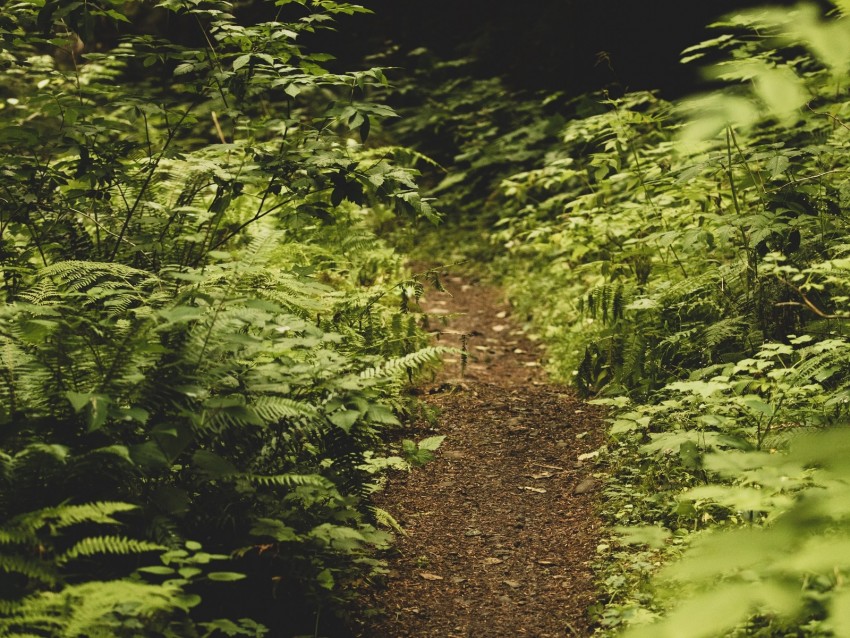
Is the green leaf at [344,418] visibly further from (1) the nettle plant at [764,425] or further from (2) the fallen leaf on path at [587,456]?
(2) the fallen leaf on path at [587,456]

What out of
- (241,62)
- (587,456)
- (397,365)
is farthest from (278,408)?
(587,456)

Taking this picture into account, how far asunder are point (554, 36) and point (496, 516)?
30.0 feet

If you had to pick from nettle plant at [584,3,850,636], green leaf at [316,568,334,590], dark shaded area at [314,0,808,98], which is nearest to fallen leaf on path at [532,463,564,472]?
nettle plant at [584,3,850,636]

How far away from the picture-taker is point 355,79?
11.6 feet

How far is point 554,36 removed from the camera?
11.0m

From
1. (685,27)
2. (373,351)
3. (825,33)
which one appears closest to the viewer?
(825,33)

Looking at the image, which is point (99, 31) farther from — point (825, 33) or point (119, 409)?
point (825, 33)

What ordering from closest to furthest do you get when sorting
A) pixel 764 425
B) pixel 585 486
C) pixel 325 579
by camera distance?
1. pixel 325 579
2. pixel 764 425
3. pixel 585 486

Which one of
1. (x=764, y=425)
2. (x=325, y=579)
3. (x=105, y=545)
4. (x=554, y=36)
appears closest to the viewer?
(x=105, y=545)

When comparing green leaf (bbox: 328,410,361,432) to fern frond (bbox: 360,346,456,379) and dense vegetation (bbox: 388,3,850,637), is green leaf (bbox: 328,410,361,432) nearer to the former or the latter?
fern frond (bbox: 360,346,456,379)

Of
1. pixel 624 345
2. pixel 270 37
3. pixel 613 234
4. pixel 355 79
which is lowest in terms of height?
pixel 624 345

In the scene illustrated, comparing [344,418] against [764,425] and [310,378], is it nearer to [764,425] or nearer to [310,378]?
[310,378]

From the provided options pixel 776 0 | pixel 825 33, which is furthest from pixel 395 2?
pixel 825 33

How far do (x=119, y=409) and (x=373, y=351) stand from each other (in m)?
2.66
